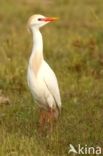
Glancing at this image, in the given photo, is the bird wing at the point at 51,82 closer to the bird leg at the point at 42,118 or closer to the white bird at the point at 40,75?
the white bird at the point at 40,75

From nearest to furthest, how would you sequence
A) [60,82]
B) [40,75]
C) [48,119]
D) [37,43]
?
[40,75] → [37,43] → [48,119] → [60,82]

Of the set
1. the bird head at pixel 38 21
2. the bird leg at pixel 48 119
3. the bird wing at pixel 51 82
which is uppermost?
the bird head at pixel 38 21

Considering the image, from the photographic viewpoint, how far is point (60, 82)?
988 cm

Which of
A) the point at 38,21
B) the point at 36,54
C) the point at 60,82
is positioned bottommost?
the point at 36,54

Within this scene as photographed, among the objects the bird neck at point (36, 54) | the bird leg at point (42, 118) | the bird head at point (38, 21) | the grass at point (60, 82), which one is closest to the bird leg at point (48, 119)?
the bird leg at point (42, 118)

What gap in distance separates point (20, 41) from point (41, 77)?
4.85 m

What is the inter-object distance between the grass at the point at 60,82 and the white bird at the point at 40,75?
341 millimetres

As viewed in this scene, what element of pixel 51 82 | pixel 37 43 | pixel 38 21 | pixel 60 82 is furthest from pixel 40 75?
pixel 60 82

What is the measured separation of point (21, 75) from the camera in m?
10.0

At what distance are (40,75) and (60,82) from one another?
2558 mm

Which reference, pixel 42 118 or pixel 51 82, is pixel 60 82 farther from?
pixel 51 82

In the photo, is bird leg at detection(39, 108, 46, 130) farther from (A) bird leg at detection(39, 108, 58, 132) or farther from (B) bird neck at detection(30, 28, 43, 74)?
(B) bird neck at detection(30, 28, 43, 74)

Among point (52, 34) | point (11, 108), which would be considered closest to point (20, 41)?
point (52, 34)

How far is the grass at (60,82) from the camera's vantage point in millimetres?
6957
